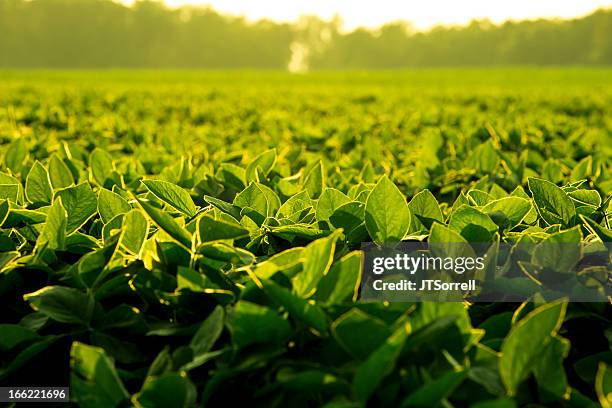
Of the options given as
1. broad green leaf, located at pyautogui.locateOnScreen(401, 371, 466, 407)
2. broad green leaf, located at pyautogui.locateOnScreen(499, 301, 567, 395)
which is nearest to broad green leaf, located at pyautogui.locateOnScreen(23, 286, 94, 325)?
broad green leaf, located at pyautogui.locateOnScreen(401, 371, 466, 407)

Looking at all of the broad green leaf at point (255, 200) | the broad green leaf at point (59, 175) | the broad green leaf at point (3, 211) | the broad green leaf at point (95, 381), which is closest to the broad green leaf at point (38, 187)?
the broad green leaf at point (59, 175)

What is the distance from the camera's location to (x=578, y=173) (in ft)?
9.09

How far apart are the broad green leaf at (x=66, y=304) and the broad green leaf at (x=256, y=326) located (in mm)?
394

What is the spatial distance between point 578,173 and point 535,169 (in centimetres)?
54

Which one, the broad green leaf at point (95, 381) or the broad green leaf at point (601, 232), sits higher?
the broad green leaf at point (601, 232)

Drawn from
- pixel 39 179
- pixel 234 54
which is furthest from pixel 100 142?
pixel 234 54

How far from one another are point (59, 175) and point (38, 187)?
291mm

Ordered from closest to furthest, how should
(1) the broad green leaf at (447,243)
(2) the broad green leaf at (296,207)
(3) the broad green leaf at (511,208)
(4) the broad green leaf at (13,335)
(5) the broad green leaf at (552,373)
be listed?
1. (5) the broad green leaf at (552,373)
2. (4) the broad green leaf at (13,335)
3. (1) the broad green leaf at (447,243)
4. (3) the broad green leaf at (511,208)
5. (2) the broad green leaf at (296,207)

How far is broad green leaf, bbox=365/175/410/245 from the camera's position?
5.36 ft

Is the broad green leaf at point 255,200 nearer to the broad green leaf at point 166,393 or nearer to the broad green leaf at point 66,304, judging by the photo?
the broad green leaf at point 66,304

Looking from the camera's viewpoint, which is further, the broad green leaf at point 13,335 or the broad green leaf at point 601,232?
the broad green leaf at point 601,232

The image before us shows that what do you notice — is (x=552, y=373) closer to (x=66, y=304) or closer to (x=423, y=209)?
(x=423, y=209)

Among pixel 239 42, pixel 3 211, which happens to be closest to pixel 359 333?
pixel 3 211

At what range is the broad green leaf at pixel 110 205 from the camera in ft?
5.89
